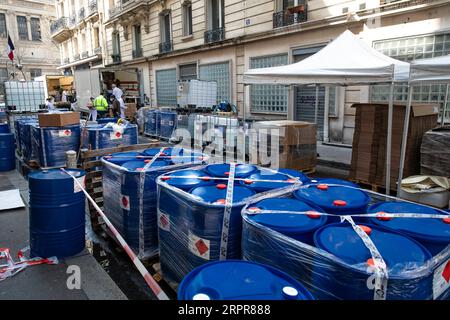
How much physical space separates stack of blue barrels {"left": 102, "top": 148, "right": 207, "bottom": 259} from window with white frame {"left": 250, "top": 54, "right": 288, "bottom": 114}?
9778 millimetres

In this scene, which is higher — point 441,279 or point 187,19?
point 187,19

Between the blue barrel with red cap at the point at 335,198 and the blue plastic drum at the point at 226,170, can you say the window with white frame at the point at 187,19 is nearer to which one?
the blue plastic drum at the point at 226,170

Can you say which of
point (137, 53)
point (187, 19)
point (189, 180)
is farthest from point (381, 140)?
point (137, 53)

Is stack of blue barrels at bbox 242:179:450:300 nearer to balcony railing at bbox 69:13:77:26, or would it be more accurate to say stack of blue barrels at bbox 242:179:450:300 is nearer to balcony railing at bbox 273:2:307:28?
balcony railing at bbox 273:2:307:28

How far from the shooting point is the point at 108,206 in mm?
4316

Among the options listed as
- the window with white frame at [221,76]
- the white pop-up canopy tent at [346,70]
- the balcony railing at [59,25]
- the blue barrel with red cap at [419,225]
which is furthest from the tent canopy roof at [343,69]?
Result: the balcony railing at [59,25]

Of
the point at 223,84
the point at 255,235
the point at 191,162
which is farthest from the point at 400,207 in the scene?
the point at 223,84

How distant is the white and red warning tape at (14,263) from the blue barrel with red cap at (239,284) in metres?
2.85

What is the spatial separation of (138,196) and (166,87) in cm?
1865

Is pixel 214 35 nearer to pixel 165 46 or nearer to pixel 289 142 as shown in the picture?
pixel 165 46

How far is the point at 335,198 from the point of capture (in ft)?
8.86

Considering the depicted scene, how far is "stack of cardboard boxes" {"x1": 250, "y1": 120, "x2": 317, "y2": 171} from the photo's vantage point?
696 cm

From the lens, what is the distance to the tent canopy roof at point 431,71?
4160 mm
